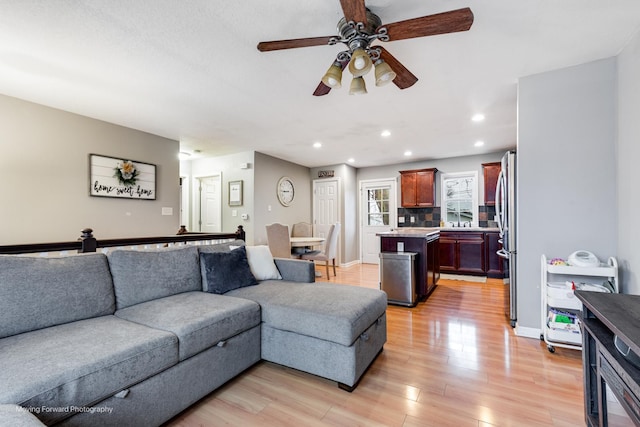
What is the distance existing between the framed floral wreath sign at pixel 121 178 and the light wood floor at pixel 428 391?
3.07 meters

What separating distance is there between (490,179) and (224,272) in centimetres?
513

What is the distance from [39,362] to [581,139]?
3.87m

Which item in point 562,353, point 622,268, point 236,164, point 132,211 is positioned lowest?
point 562,353

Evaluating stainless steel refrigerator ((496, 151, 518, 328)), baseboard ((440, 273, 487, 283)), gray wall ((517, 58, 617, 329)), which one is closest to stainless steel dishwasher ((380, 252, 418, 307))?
stainless steel refrigerator ((496, 151, 518, 328))

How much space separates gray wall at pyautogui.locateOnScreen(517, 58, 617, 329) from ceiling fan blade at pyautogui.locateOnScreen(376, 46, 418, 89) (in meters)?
1.36

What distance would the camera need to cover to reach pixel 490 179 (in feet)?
17.4

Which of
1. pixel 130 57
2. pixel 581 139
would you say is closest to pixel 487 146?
pixel 581 139

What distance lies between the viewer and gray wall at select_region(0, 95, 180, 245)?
2871 mm

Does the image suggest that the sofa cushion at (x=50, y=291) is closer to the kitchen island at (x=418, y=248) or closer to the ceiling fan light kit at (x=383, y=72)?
the ceiling fan light kit at (x=383, y=72)

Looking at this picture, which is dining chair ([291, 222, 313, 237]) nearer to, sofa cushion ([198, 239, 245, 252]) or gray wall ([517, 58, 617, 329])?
sofa cushion ([198, 239, 245, 252])

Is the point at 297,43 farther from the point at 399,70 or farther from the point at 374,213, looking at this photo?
the point at 374,213

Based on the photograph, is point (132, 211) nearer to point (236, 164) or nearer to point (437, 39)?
point (236, 164)

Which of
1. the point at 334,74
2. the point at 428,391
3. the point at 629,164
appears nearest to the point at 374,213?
the point at 629,164

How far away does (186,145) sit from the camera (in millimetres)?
4797
